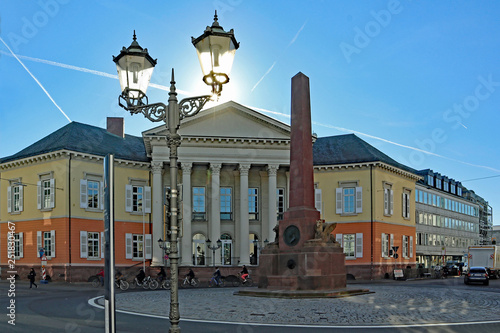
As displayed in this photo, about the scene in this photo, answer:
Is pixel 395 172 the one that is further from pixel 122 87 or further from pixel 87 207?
pixel 122 87

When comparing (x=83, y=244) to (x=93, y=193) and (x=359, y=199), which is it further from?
(x=359, y=199)

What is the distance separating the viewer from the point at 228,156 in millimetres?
40875

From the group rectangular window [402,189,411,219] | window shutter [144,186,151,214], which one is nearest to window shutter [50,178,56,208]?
window shutter [144,186,151,214]

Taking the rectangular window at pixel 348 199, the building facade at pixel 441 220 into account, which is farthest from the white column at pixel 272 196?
the building facade at pixel 441 220

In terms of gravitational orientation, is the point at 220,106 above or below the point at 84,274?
above

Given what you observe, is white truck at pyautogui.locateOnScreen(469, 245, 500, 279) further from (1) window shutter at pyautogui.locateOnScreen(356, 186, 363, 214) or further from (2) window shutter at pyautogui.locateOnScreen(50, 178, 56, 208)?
(2) window shutter at pyautogui.locateOnScreen(50, 178, 56, 208)

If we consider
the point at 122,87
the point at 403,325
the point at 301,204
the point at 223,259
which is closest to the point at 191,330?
the point at 403,325

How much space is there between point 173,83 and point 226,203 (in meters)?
35.2

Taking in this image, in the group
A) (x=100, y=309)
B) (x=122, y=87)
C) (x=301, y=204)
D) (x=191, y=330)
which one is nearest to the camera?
(x=122, y=87)

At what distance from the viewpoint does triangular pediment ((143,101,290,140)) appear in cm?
4041

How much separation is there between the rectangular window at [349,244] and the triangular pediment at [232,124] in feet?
34.3

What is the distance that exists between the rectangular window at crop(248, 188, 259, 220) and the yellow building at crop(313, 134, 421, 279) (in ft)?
18.1

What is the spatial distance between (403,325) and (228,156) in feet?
95.4

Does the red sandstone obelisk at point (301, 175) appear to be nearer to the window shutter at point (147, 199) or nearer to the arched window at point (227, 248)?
the arched window at point (227, 248)
